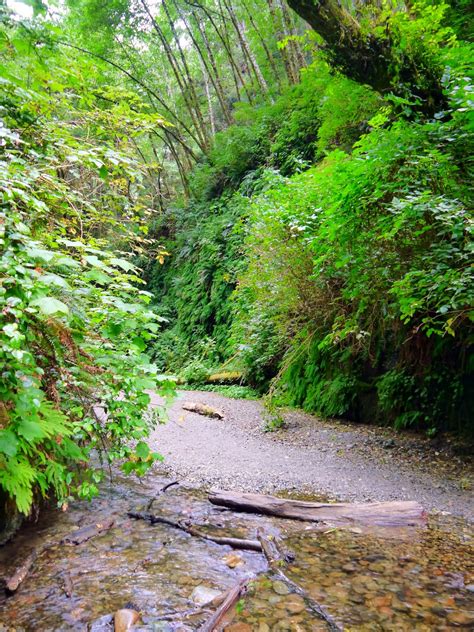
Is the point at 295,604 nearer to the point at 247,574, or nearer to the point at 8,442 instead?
the point at 247,574

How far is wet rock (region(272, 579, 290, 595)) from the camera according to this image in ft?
8.22

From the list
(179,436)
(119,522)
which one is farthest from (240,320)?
(119,522)

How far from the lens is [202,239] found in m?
15.3

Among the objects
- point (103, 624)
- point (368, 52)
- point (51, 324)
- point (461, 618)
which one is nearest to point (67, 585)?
point (103, 624)

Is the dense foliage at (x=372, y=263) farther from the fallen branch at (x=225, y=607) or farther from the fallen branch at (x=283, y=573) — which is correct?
the fallen branch at (x=225, y=607)

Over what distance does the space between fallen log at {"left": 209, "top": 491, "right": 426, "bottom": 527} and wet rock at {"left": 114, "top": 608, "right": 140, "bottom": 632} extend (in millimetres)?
1539

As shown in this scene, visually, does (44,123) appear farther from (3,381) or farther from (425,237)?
(425,237)

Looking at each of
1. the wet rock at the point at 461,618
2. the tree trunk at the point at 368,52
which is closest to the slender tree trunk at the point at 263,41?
the tree trunk at the point at 368,52

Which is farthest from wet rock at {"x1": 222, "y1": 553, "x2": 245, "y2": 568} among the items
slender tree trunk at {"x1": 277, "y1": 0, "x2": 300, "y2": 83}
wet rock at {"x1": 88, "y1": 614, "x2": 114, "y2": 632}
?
slender tree trunk at {"x1": 277, "y1": 0, "x2": 300, "y2": 83}

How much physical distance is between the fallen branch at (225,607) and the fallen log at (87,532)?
1.39 m

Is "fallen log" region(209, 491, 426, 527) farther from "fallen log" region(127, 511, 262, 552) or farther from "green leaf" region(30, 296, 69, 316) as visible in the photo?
"green leaf" region(30, 296, 69, 316)

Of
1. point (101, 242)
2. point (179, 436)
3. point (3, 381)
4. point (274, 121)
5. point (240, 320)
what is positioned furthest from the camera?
point (274, 121)

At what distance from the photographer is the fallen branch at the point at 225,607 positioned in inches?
86.6

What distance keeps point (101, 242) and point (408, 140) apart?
10.3 ft
